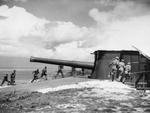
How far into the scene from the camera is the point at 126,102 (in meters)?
9.84

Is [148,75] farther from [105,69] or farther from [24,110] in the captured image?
[24,110]

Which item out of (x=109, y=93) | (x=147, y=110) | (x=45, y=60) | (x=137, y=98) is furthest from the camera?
(x=45, y=60)

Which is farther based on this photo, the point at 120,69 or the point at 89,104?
the point at 120,69

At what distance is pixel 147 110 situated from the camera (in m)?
8.41

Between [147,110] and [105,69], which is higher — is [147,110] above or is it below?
below

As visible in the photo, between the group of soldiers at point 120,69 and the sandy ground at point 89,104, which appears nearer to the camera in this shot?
the sandy ground at point 89,104

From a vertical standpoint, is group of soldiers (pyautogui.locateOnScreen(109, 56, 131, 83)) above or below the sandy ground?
above

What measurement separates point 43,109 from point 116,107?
8.67ft

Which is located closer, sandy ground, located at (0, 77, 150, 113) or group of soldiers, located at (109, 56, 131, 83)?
sandy ground, located at (0, 77, 150, 113)

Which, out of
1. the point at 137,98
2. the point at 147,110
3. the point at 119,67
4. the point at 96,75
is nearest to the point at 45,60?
the point at 96,75

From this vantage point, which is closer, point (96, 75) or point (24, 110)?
point (24, 110)

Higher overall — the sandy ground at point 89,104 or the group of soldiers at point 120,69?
the group of soldiers at point 120,69

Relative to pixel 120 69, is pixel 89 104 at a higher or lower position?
lower

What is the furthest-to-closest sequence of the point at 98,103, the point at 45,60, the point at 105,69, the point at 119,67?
the point at 45,60 < the point at 105,69 < the point at 119,67 < the point at 98,103
